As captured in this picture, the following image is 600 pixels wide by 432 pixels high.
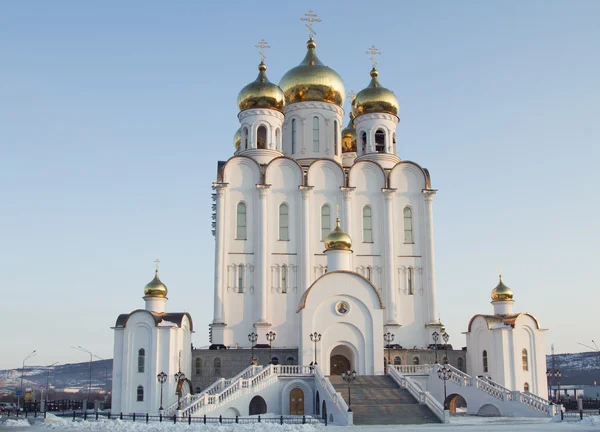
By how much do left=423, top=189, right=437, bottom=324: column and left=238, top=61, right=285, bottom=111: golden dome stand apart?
1048 centimetres

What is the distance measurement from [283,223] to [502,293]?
12526 millimetres

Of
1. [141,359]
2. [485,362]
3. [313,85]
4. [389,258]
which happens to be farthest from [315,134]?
[141,359]

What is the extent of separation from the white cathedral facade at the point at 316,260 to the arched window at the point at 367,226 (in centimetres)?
7

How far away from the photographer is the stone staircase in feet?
94.4

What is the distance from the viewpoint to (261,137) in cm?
4534

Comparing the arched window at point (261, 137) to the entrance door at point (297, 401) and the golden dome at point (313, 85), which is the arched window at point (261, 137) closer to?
the golden dome at point (313, 85)

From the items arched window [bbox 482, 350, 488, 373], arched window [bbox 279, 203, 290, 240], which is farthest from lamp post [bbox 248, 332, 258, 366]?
arched window [bbox 482, 350, 488, 373]

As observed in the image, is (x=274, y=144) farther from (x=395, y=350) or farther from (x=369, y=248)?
(x=395, y=350)

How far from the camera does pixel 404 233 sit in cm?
4306

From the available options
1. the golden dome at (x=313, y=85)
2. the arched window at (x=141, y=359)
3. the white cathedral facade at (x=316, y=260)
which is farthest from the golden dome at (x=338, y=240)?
the golden dome at (x=313, y=85)

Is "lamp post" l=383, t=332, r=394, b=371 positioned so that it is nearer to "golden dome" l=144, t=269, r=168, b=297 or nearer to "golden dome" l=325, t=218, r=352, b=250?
"golden dome" l=325, t=218, r=352, b=250

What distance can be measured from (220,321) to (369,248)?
30.8ft

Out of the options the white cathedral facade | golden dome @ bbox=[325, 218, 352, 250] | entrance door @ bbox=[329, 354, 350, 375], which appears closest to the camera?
the white cathedral facade

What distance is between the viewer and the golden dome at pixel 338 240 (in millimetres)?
39031
